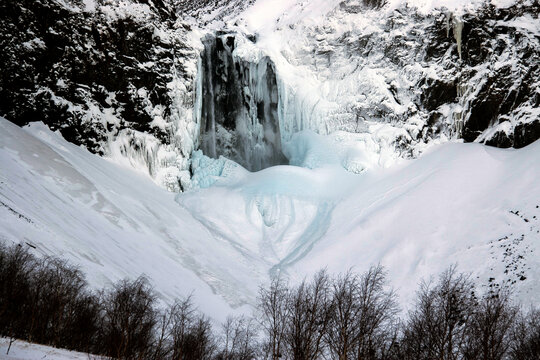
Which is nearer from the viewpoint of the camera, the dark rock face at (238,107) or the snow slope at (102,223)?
the snow slope at (102,223)

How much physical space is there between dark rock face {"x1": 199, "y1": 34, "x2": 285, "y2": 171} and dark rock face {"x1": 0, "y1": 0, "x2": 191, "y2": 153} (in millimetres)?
7005

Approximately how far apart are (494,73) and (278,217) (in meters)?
31.5

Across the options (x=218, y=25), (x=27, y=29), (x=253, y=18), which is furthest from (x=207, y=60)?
(x=27, y=29)

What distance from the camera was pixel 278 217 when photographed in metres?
61.0

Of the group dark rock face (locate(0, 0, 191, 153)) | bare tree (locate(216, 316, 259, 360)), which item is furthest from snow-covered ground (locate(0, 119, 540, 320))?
dark rock face (locate(0, 0, 191, 153))

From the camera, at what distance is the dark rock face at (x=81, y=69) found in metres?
59.7

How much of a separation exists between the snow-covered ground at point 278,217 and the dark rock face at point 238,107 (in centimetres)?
524

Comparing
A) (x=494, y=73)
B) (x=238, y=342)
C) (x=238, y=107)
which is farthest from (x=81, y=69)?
(x=494, y=73)

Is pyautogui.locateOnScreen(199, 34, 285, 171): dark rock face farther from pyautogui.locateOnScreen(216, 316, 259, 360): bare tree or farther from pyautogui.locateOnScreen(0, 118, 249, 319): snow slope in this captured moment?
pyautogui.locateOnScreen(216, 316, 259, 360): bare tree

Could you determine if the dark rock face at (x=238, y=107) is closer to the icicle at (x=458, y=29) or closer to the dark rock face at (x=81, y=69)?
the dark rock face at (x=81, y=69)

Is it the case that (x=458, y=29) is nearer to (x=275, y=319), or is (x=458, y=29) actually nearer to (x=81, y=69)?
(x=81, y=69)

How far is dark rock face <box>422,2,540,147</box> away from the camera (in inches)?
2391

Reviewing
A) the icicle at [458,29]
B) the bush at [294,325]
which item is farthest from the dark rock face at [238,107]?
the bush at [294,325]

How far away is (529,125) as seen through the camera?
5916 centimetres
